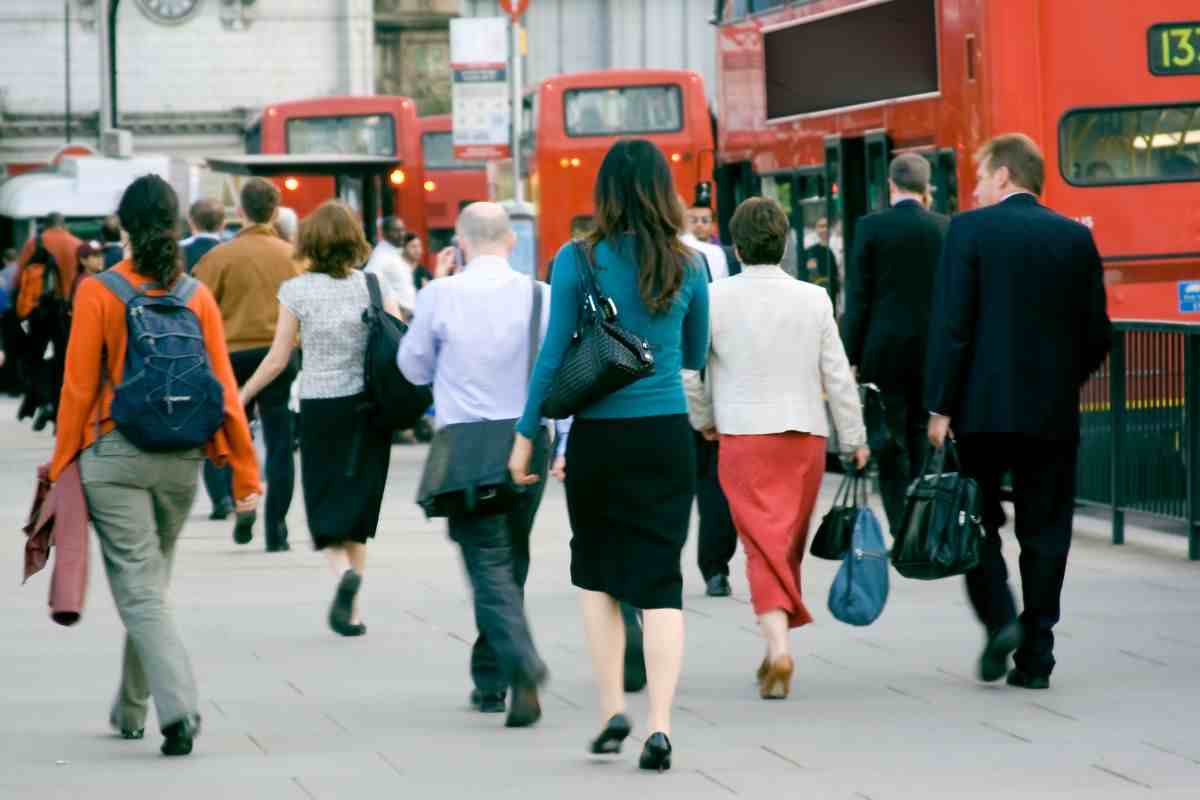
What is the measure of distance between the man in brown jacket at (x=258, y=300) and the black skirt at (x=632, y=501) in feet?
18.9

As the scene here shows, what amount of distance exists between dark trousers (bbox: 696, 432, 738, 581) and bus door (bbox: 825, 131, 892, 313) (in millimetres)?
5163

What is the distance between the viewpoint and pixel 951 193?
14297 millimetres

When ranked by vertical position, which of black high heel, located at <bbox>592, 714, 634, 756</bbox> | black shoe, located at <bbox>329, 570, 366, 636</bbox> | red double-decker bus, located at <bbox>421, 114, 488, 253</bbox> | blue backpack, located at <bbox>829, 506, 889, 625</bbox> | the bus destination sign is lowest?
black high heel, located at <bbox>592, 714, 634, 756</bbox>

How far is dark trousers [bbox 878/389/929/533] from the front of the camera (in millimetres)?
10953

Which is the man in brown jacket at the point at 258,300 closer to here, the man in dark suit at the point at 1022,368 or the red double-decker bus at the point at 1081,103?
the red double-decker bus at the point at 1081,103

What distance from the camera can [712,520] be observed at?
10.4 metres

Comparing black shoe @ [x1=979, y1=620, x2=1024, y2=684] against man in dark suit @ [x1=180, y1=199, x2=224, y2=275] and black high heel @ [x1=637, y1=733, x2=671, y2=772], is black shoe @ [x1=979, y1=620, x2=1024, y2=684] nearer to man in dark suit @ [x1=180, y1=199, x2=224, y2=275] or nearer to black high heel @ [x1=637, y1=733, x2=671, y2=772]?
black high heel @ [x1=637, y1=733, x2=671, y2=772]

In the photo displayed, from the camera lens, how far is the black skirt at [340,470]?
978 cm

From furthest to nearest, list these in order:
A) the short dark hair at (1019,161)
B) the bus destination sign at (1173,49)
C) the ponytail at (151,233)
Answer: the bus destination sign at (1173,49)
the short dark hair at (1019,161)
the ponytail at (151,233)

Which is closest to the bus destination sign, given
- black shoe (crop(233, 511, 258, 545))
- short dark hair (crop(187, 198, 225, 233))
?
short dark hair (crop(187, 198, 225, 233))

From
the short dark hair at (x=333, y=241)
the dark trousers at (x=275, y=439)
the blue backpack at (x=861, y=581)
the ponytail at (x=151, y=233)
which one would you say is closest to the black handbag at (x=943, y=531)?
the blue backpack at (x=861, y=581)

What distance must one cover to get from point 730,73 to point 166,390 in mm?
11977

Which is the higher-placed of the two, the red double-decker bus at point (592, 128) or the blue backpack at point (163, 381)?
the red double-decker bus at point (592, 128)

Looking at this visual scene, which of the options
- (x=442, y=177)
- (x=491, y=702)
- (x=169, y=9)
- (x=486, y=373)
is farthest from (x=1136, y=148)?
(x=169, y=9)
